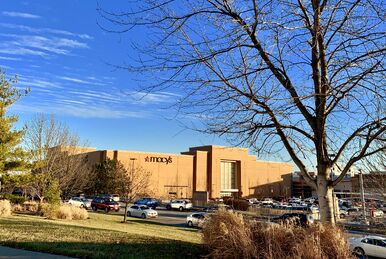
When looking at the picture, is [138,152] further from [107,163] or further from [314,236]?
[314,236]

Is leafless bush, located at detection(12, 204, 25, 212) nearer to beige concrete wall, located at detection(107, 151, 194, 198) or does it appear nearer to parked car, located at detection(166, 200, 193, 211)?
parked car, located at detection(166, 200, 193, 211)

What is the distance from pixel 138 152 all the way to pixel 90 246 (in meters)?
84.2

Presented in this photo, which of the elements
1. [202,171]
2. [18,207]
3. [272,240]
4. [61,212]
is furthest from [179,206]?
[272,240]

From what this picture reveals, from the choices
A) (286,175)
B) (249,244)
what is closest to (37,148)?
(249,244)

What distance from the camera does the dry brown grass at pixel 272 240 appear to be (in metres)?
7.60

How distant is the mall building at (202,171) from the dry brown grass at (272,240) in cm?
7868

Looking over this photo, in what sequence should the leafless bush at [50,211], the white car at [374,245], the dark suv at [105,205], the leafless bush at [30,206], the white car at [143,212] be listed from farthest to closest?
the dark suv at [105,205], the white car at [143,212], the leafless bush at [30,206], the leafless bush at [50,211], the white car at [374,245]

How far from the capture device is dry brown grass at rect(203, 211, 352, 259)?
7596mm

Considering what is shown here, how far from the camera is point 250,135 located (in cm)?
812

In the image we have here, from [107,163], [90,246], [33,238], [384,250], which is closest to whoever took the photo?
[90,246]

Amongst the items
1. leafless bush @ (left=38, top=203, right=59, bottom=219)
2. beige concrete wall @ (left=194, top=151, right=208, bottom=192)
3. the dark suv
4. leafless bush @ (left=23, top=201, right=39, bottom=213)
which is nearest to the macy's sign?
beige concrete wall @ (left=194, top=151, right=208, bottom=192)

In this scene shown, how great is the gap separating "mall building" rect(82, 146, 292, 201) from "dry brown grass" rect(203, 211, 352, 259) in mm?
78679

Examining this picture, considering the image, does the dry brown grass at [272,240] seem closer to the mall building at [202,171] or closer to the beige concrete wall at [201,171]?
the mall building at [202,171]

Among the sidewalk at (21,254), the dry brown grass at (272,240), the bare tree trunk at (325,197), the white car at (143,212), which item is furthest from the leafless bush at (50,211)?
the bare tree trunk at (325,197)
